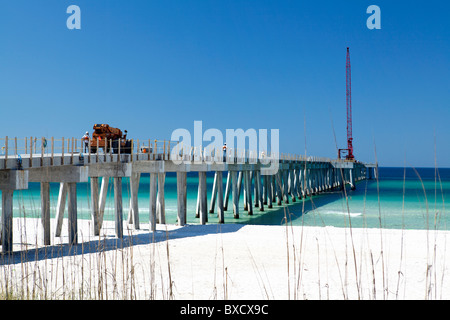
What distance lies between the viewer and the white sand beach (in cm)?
554

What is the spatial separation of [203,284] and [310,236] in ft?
27.3

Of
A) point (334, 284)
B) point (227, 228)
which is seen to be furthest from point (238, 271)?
point (227, 228)

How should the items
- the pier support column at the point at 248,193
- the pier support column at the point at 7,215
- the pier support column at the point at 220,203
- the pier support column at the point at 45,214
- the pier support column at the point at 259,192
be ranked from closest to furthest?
the pier support column at the point at 7,215 → the pier support column at the point at 45,214 → the pier support column at the point at 220,203 → the pier support column at the point at 248,193 → the pier support column at the point at 259,192

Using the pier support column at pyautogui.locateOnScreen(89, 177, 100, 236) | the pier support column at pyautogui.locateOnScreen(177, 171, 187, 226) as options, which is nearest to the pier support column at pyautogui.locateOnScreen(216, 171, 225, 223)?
the pier support column at pyautogui.locateOnScreen(177, 171, 187, 226)

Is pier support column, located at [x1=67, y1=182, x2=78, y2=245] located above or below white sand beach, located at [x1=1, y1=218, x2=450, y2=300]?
above

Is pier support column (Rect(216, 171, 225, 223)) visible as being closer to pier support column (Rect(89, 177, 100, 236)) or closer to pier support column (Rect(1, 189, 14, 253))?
pier support column (Rect(89, 177, 100, 236))

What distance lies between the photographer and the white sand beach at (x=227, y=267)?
18.2 feet

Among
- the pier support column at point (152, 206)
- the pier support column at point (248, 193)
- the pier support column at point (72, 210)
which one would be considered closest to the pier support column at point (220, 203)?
the pier support column at point (248, 193)

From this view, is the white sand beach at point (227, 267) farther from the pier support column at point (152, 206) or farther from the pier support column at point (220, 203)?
the pier support column at point (220, 203)

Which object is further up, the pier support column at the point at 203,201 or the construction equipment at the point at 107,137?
the construction equipment at the point at 107,137
